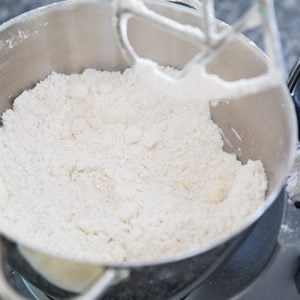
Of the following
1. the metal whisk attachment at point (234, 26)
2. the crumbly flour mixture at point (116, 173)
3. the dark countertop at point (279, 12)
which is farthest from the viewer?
the dark countertop at point (279, 12)

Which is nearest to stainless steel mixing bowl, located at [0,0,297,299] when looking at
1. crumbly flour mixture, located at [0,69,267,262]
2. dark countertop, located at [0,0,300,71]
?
crumbly flour mixture, located at [0,69,267,262]

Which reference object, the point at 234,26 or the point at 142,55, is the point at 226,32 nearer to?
the point at 234,26

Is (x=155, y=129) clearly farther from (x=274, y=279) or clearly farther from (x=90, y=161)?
(x=274, y=279)

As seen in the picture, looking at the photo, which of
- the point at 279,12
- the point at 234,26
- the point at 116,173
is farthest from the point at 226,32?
the point at 279,12

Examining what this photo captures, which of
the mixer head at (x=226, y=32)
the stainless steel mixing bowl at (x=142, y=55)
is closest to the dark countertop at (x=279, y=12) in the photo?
the stainless steel mixing bowl at (x=142, y=55)

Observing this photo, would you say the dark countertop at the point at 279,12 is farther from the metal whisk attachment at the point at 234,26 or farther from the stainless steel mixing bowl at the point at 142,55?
the metal whisk attachment at the point at 234,26

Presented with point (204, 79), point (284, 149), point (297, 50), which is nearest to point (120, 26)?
point (204, 79)

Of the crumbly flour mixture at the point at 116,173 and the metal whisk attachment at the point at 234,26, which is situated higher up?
the metal whisk attachment at the point at 234,26
